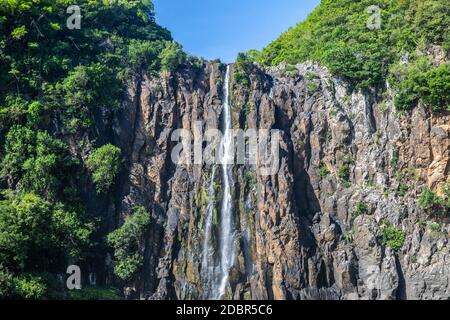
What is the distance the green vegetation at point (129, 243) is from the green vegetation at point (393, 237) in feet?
40.3

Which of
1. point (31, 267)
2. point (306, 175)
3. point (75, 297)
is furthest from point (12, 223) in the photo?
point (306, 175)

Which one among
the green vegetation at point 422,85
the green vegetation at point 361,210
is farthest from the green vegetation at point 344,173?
the green vegetation at point 422,85

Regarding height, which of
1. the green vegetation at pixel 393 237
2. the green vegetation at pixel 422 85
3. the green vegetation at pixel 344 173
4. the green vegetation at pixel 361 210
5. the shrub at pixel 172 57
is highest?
the shrub at pixel 172 57

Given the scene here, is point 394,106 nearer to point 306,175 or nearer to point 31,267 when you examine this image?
point 306,175

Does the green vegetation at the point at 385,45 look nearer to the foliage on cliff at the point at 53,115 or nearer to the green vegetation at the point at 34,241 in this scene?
the foliage on cliff at the point at 53,115

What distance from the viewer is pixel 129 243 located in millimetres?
32219

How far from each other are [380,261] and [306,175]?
244 inches

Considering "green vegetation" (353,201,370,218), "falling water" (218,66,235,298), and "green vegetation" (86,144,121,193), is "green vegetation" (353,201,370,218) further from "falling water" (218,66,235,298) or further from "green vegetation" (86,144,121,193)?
"green vegetation" (86,144,121,193)

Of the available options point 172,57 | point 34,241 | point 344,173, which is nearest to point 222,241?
point 344,173

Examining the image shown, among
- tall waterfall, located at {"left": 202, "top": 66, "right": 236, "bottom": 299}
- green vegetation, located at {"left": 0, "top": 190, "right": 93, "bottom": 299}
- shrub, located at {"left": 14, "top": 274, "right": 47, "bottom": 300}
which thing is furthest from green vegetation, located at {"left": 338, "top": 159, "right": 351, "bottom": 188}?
shrub, located at {"left": 14, "top": 274, "right": 47, "bottom": 300}

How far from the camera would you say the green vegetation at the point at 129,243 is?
3156cm

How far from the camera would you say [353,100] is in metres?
35.9

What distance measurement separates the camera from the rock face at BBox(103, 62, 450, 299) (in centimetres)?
3119
